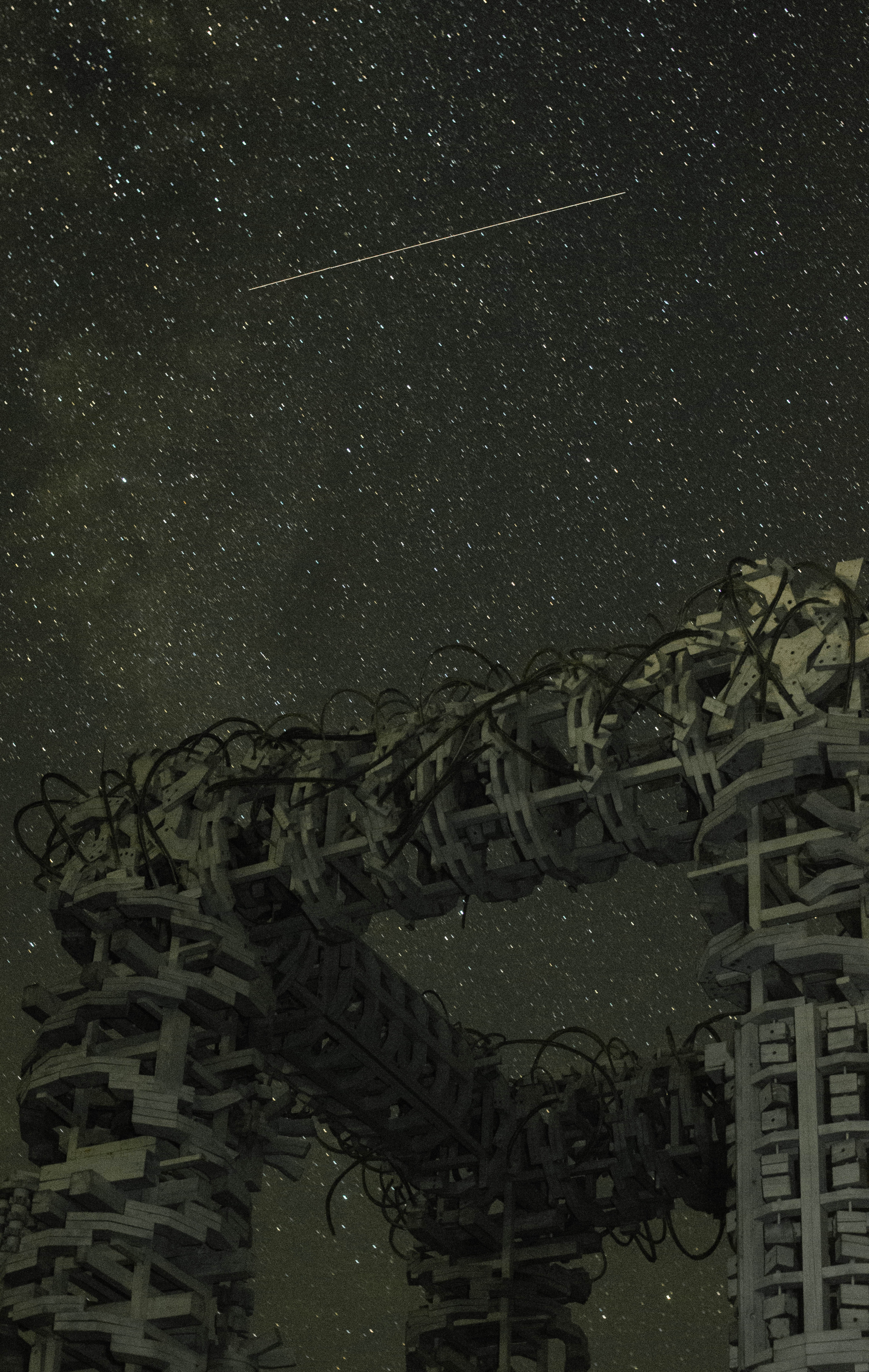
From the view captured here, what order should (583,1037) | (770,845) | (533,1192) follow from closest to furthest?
(770,845), (533,1192), (583,1037)

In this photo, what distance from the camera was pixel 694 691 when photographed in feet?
39.9

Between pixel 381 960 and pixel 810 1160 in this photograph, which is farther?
pixel 381 960

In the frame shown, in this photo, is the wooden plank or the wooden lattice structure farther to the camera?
the wooden lattice structure

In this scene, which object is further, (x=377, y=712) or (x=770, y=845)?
(x=377, y=712)

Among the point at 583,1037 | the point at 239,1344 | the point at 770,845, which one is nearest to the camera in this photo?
the point at 770,845

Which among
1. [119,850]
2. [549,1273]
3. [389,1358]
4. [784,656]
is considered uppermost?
[784,656]

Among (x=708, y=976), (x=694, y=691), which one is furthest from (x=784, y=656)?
(x=708, y=976)

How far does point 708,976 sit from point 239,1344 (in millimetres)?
5350

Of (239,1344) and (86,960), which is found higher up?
(86,960)

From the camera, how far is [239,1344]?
44.6 feet

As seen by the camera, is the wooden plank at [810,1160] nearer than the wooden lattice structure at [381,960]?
Yes

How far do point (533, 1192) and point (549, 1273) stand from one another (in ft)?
3.45

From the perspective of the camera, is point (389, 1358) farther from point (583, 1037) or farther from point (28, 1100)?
point (28, 1100)

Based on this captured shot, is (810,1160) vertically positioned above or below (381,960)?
below
